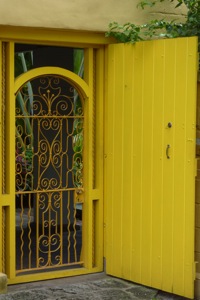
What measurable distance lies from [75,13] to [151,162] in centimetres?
157

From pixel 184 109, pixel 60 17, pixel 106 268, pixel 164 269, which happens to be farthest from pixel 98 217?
pixel 60 17

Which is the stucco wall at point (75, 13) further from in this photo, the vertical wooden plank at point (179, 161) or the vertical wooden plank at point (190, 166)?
the vertical wooden plank at point (190, 166)

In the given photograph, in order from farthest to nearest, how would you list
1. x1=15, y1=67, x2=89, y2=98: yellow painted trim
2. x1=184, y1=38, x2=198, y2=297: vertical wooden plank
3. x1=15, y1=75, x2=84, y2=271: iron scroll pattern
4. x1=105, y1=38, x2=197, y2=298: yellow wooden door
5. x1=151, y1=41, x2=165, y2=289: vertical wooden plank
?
x1=15, y1=75, x2=84, y2=271: iron scroll pattern < x1=15, y1=67, x2=89, y2=98: yellow painted trim < x1=151, y1=41, x2=165, y2=289: vertical wooden plank < x1=105, y1=38, x2=197, y2=298: yellow wooden door < x1=184, y1=38, x2=198, y2=297: vertical wooden plank

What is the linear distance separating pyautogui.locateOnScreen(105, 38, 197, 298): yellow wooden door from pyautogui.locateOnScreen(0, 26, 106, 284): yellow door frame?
0.14 meters

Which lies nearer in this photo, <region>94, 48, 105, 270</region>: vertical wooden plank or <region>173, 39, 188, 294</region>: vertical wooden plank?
<region>173, 39, 188, 294</region>: vertical wooden plank

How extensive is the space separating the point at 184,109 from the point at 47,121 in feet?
4.92

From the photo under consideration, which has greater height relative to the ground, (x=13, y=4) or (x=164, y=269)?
(x=13, y=4)

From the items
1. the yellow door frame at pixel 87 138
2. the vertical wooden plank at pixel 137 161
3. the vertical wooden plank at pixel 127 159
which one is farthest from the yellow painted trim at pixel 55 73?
the vertical wooden plank at pixel 137 161

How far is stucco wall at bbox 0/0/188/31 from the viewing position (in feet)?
21.4

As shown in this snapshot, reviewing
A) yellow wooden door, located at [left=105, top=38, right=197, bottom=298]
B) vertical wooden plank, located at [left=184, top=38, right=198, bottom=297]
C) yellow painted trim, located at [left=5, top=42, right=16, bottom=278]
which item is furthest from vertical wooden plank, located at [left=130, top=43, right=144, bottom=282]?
yellow painted trim, located at [left=5, top=42, right=16, bottom=278]

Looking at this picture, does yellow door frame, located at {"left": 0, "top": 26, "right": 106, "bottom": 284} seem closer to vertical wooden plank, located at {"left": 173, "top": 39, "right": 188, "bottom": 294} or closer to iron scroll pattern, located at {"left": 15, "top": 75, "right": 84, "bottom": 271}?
iron scroll pattern, located at {"left": 15, "top": 75, "right": 84, "bottom": 271}

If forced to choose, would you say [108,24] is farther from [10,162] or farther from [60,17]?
[10,162]

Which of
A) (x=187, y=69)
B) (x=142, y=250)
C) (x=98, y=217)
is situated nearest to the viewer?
(x=187, y=69)

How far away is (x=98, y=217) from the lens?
291 inches
